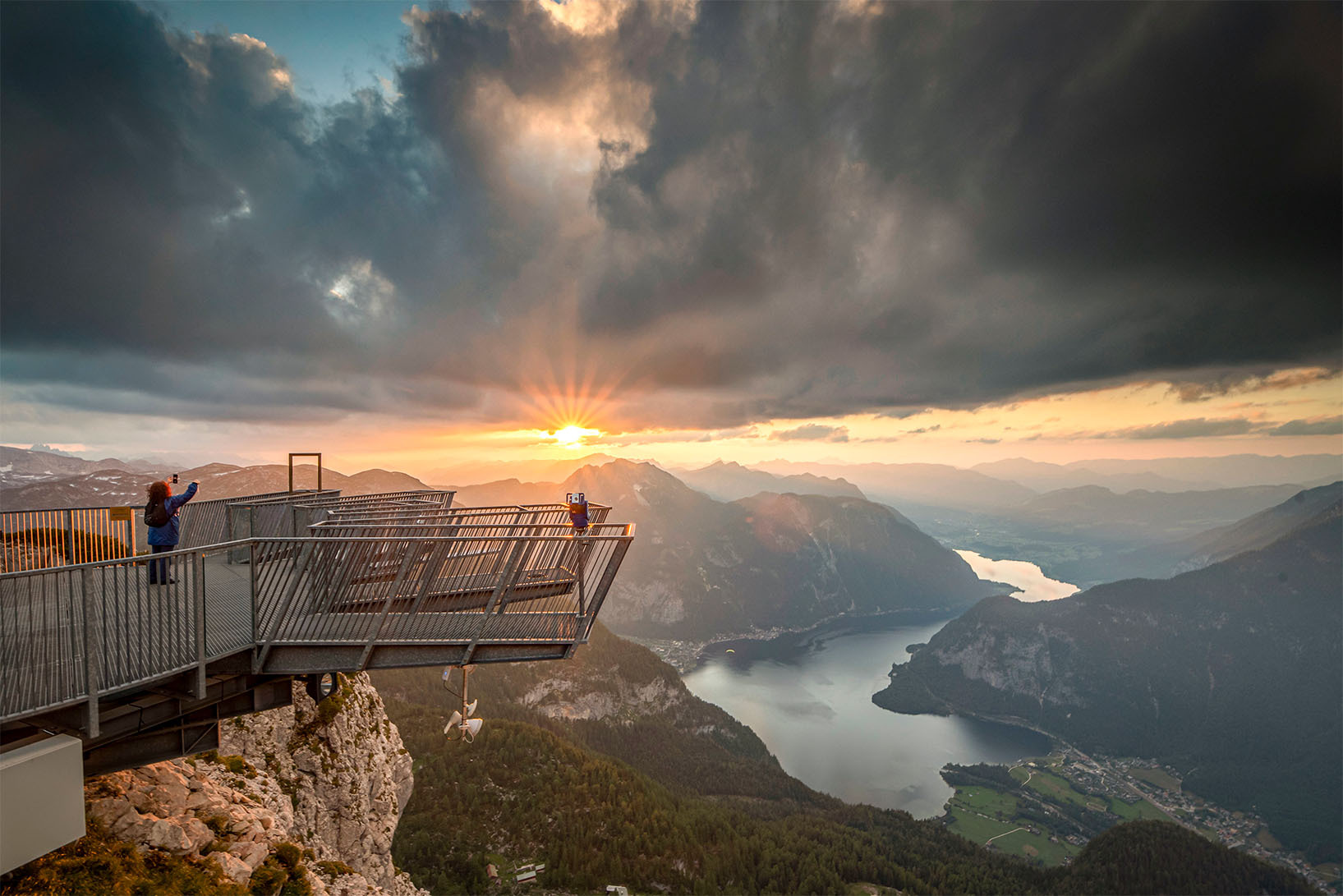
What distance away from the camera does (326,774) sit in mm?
16250

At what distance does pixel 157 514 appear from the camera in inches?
516

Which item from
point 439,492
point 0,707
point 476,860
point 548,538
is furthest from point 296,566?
point 476,860

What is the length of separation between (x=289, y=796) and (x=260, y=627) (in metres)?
7.86

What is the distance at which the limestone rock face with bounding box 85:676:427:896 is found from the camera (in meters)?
9.19

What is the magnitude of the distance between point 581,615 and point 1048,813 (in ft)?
707

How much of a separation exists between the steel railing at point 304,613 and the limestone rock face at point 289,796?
2614 mm

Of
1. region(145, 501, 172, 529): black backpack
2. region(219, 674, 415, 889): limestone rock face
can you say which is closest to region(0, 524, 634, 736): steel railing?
region(145, 501, 172, 529): black backpack

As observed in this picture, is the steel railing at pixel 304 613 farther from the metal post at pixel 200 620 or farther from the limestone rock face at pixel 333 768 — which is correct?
the limestone rock face at pixel 333 768

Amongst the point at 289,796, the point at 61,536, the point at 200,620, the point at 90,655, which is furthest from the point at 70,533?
the point at 90,655

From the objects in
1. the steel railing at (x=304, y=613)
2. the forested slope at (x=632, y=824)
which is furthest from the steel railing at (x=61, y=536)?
the forested slope at (x=632, y=824)

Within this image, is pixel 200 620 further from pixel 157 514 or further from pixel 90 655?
pixel 157 514

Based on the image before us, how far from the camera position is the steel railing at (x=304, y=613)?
7898 millimetres

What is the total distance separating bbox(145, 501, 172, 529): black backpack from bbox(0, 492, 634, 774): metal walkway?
173 cm

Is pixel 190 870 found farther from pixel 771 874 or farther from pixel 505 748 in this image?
pixel 771 874
